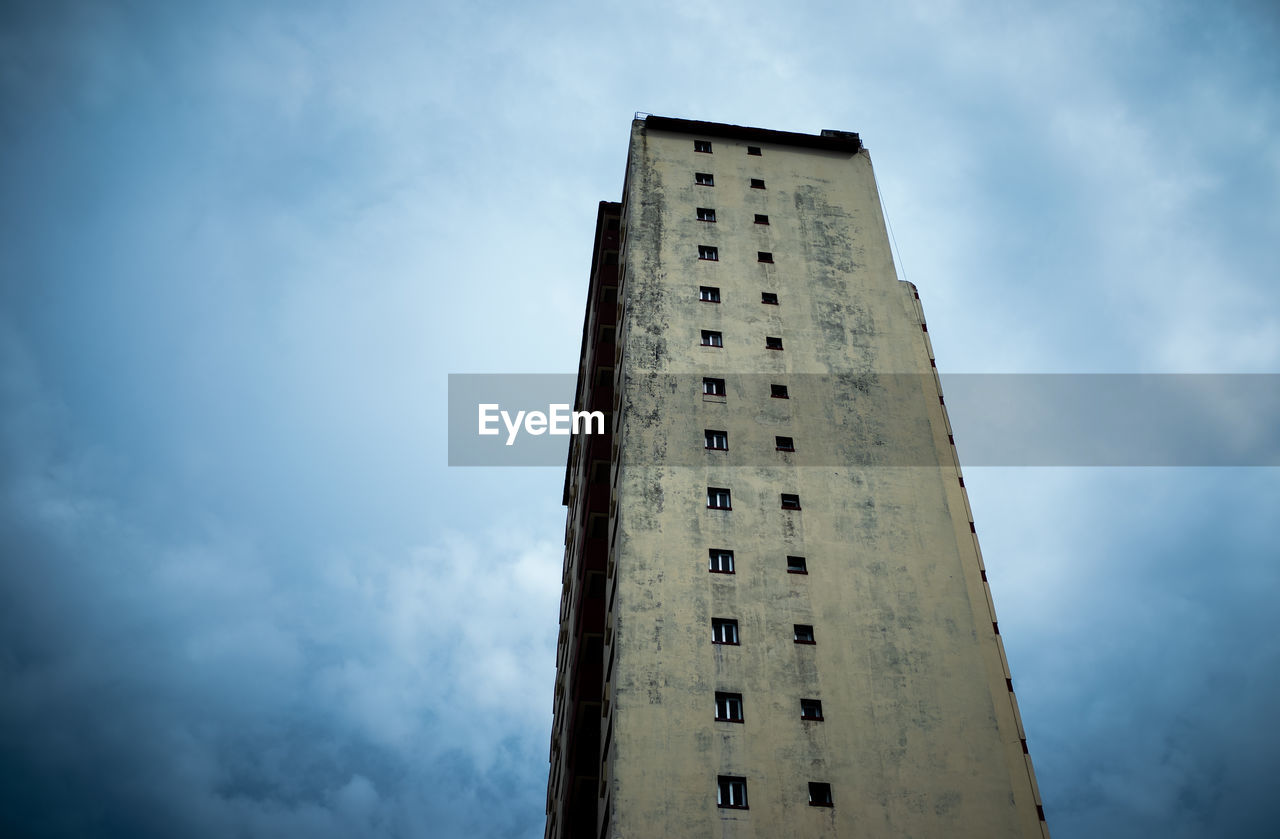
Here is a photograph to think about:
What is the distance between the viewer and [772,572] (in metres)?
37.1

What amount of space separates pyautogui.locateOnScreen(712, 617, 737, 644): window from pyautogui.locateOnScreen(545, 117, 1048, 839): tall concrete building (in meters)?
0.09

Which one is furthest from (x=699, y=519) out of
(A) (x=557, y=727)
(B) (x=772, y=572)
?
(A) (x=557, y=727)

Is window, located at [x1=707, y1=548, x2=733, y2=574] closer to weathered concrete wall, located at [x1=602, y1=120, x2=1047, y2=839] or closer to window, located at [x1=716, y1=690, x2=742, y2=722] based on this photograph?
weathered concrete wall, located at [x1=602, y1=120, x2=1047, y2=839]

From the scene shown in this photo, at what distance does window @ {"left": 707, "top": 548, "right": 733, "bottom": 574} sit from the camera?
121ft

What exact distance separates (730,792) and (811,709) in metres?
3.97

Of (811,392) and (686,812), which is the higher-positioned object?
(811,392)

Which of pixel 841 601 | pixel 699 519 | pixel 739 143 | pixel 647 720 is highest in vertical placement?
pixel 739 143

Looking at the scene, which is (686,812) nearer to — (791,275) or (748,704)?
(748,704)

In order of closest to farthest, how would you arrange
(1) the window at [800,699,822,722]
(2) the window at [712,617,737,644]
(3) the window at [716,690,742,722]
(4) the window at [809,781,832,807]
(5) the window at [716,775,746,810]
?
(5) the window at [716,775,746,810]
(4) the window at [809,781,832,807]
(3) the window at [716,690,742,722]
(1) the window at [800,699,822,722]
(2) the window at [712,617,737,644]

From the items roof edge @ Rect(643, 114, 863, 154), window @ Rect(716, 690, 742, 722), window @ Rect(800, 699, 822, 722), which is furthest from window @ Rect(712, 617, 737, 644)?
roof edge @ Rect(643, 114, 863, 154)

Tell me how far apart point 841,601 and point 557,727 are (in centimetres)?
2435

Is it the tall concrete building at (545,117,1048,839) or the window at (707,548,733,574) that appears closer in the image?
the tall concrete building at (545,117,1048,839)

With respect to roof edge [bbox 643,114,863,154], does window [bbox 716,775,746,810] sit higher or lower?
lower

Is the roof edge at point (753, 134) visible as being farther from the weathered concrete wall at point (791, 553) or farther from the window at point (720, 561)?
the window at point (720, 561)
